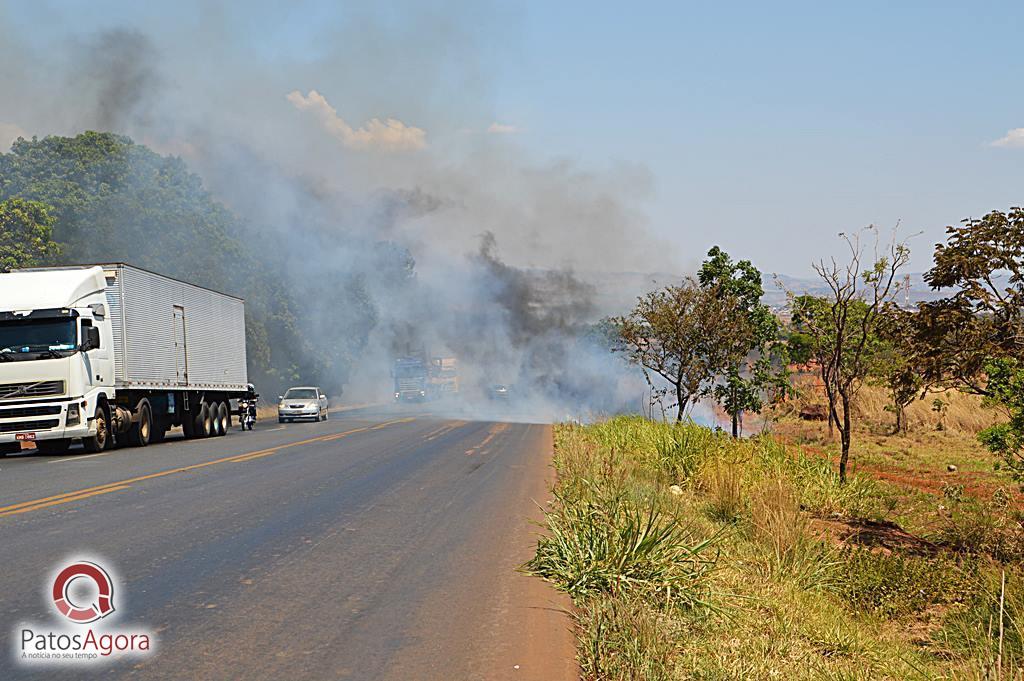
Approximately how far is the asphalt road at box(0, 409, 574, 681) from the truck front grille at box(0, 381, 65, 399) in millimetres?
4978

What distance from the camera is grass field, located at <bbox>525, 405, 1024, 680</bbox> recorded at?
5664 millimetres

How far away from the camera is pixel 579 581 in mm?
7180

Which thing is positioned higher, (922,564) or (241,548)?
(241,548)

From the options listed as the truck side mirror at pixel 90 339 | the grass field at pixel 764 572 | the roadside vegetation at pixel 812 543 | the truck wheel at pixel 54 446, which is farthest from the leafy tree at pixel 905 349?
the truck wheel at pixel 54 446

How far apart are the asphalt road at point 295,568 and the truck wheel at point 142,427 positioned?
7802 millimetres

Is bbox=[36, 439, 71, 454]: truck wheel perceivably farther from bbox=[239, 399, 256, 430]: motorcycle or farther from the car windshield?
the car windshield

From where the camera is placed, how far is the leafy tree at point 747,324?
26.6m

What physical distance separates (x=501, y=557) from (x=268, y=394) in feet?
171

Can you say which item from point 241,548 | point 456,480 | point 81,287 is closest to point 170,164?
point 81,287

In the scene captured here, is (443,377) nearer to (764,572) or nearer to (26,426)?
(26,426)

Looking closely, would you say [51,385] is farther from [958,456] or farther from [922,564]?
[958,456]

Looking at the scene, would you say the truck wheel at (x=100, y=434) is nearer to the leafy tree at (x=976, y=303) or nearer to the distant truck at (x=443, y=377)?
the leafy tree at (x=976, y=303)

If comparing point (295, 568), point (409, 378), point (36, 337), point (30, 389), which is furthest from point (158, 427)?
point (409, 378)

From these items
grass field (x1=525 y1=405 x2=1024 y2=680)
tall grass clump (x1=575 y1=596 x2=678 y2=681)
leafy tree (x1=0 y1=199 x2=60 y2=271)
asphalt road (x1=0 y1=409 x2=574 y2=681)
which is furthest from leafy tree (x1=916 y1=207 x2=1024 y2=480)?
leafy tree (x1=0 y1=199 x2=60 y2=271)
